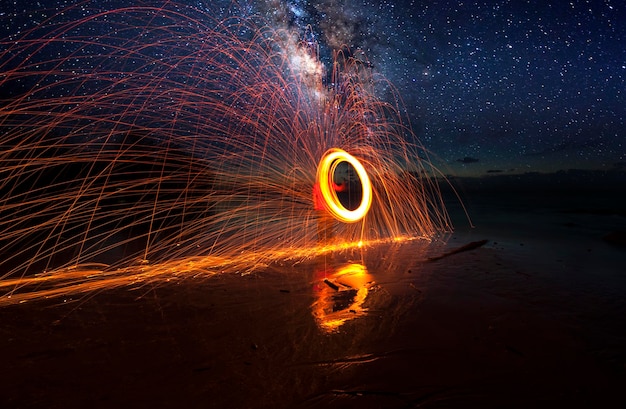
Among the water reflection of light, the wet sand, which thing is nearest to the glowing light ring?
the water reflection of light

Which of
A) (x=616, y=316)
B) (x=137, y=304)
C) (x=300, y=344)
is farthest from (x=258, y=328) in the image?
(x=616, y=316)

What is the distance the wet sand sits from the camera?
2.98 metres

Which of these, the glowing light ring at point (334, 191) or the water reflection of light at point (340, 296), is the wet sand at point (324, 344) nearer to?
the water reflection of light at point (340, 296)

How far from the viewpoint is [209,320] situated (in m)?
4.70

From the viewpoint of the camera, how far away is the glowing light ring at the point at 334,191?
8367 mm

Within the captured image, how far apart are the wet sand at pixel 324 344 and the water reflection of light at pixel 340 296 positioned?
0.03 meters

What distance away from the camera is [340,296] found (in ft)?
18.9

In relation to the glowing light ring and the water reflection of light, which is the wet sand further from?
the glowing light ring

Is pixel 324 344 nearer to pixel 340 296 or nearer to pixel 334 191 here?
pixel 340 296

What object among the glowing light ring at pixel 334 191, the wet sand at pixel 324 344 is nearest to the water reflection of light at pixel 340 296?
the wet sand at pixel 324 344

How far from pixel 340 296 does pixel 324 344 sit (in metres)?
1.86

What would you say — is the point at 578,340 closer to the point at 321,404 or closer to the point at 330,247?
the point at 321,404

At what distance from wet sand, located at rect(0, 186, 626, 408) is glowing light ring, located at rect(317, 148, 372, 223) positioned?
1839 mm

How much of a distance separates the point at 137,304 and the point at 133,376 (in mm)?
2387
